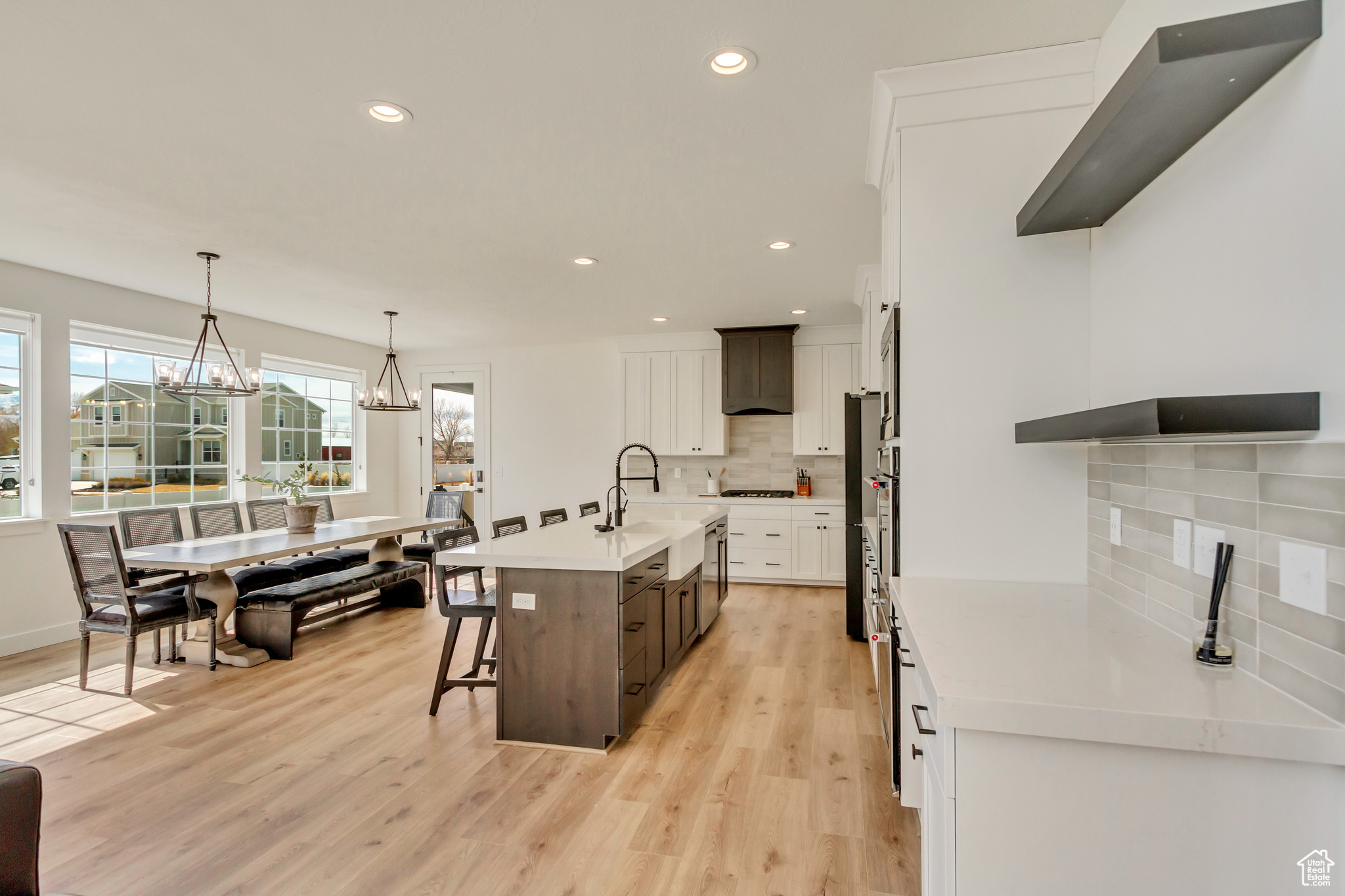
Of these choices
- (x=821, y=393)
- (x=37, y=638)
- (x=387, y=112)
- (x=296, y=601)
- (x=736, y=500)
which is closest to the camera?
(x=387, y=112)

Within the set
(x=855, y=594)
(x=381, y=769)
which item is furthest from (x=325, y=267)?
(x=855, y=594)

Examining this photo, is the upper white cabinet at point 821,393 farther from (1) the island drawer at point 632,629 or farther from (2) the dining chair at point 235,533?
Result: (2) the dining chair at point 235,533

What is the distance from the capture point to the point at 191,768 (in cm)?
270

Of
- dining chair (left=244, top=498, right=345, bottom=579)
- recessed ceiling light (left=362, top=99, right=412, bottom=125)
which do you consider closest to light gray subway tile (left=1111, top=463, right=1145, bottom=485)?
recessed ceiling light (left=362, top=99, right=412, bottom=125)

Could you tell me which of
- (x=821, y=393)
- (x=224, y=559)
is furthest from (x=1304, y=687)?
(x=821, y=393)

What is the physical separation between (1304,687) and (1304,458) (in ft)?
1.27

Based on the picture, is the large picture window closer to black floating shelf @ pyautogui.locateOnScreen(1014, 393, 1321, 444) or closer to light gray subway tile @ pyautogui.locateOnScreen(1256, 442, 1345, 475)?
black floating shelf @ pyautogui.locateOnScreen(1014, 393, 1321, 444)

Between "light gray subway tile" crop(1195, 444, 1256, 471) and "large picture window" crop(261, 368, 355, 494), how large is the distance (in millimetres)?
6794

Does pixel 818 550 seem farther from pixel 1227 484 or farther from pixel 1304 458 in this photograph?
pixel 1304 458

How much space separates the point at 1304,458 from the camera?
112cm

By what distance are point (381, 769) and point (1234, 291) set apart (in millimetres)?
3175

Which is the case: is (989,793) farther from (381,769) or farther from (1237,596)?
(381,769)

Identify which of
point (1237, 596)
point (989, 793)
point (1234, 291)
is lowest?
point (989, 793)

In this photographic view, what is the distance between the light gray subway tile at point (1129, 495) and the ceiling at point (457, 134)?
4.48 ft
